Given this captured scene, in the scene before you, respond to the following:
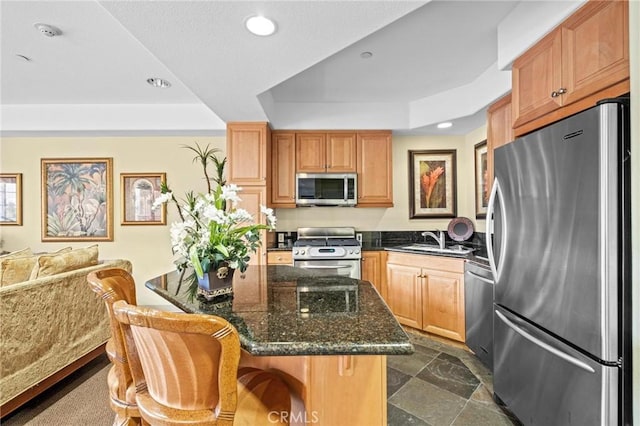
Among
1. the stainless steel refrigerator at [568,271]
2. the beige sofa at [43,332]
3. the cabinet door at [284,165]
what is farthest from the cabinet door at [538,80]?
the beige sofa at [43,332]

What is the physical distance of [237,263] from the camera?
128 centimetres

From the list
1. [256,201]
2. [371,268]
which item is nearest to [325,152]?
[256,201]

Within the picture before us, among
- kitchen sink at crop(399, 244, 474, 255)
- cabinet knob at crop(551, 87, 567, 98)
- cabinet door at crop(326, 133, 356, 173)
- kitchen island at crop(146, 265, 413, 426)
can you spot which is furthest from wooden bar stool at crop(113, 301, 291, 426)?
cabinet door at crop(326, 133, 356, 173)

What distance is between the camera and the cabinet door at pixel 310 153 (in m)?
3.43

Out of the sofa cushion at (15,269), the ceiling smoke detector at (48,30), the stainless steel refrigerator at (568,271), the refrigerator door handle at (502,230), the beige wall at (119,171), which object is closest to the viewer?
the stainless steel refrigerator at (568,271)

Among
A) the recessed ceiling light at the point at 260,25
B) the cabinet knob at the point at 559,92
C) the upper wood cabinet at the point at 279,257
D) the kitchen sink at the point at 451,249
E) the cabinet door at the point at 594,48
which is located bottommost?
the upper wood cabinet at the point at 279,257

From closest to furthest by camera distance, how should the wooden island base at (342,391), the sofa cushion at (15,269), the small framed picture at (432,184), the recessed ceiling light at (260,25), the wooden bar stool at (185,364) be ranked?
the wooden bar stool at (185,364)
the wooden island base at (342,391)
the recessed ceiling light at (260,25)
the sofa cushion at (15,269)
the small framed picture at (432,184)

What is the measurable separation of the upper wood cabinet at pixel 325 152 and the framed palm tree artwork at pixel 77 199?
2.64 m

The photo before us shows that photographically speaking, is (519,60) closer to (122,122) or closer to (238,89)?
(238,89)

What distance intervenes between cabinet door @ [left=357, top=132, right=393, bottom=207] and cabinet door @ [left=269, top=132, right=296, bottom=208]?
84cm

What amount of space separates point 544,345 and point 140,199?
172 inches

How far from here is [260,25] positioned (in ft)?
4.94

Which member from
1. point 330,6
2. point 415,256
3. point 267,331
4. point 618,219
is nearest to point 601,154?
point 618,219

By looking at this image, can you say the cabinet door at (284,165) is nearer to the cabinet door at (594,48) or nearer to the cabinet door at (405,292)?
the cabinet door at (405,292)
